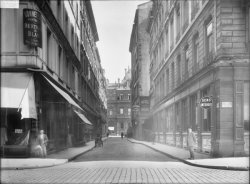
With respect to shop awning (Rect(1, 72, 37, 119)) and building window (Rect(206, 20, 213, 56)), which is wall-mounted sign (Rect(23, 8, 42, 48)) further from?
building window (Rect(206, 20, 213, 56))

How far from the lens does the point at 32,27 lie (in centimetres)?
594

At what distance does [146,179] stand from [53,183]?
2.01m

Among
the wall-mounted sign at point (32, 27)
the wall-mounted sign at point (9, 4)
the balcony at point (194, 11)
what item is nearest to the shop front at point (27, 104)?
the wall-mounted sign at point (32, 27)

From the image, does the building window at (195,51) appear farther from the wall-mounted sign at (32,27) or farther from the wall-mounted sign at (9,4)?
the wall-mounted sign at (9,4)

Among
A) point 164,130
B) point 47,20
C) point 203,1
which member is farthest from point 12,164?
point 164,130

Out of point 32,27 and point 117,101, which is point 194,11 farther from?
point 32,27

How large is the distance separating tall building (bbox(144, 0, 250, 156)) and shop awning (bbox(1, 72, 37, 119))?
11.0 meters

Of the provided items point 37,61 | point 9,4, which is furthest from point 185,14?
point 9,4

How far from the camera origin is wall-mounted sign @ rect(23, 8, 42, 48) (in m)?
5.92

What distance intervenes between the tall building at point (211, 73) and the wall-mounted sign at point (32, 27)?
10.3 meters

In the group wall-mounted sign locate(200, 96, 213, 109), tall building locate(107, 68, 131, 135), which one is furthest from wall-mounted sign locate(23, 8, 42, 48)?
wall-mounted sign locate(200, 96, 213, 109)

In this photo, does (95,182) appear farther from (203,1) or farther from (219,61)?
(203,1)

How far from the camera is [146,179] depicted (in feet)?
31.1

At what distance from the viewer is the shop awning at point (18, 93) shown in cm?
496
